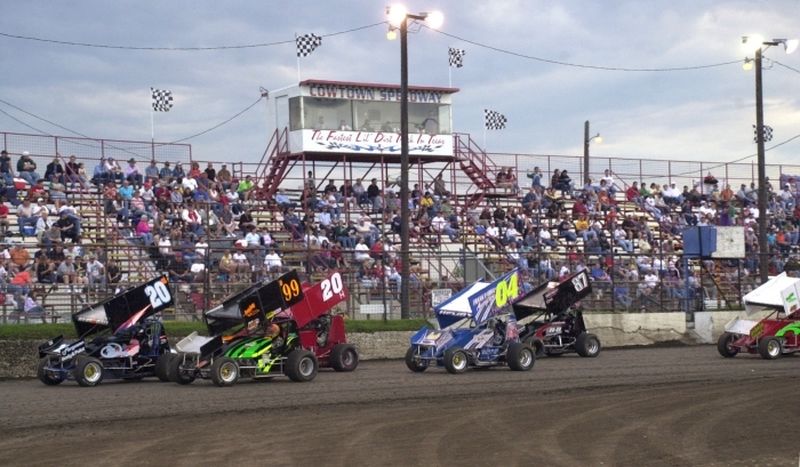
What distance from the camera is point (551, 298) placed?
24234 mm

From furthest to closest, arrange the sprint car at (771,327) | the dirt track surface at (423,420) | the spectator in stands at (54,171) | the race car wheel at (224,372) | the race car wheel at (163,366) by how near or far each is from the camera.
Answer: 1. the spectator in stands at (54,171)
2. the sprint car at (771,327)
3. the race car wheel at (163,366)
4. the race car wheel at (224,372)
5. the dirt track surface at (423,420)

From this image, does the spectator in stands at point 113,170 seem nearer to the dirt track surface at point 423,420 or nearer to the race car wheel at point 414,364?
the dirt track surface at point 423,420

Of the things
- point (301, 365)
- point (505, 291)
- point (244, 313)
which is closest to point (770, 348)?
point (505, 291)

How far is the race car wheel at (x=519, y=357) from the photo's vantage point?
21.3 metres

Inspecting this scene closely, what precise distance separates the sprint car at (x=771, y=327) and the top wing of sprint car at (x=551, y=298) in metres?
3.35

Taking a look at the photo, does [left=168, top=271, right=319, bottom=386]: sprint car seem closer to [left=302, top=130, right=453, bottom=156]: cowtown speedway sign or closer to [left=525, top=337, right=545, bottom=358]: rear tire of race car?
[left=525, top=337, right=545, bottom=358]: rear tire of race car

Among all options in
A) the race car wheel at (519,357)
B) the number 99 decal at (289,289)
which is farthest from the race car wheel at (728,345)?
the number 99 decal at (289,289)

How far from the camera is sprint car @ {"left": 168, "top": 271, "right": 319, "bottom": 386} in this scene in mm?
19281

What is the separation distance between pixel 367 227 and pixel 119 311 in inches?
598

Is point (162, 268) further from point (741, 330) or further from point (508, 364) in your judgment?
point (741, 330)

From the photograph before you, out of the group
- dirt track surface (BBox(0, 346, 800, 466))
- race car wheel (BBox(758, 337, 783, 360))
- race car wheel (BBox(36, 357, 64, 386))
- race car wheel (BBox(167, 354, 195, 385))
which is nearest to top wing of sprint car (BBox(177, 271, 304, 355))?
race car wheel (BBox(167, 354, 195, 385))

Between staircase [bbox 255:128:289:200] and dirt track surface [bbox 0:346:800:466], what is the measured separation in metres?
19.1

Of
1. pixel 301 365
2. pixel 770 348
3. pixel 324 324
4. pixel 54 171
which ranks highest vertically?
pixel 54 171

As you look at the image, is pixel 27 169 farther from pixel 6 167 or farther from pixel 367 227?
pixel 367 227
